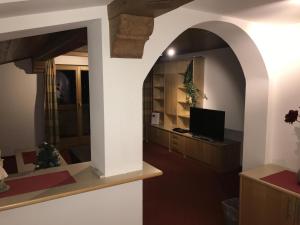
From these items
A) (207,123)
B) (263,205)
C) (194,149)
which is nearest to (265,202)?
(263,205)

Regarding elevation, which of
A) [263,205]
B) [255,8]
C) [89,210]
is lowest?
[263,205]

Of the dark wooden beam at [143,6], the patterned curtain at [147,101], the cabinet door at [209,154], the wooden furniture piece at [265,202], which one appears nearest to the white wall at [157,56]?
the dark wooden beam at [143,6]

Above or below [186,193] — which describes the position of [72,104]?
above

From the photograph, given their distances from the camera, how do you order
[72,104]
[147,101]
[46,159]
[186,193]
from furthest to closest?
1. [147,101]
2. [72,104]
3. [186,193]
4. [46,159]

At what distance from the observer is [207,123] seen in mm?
4496

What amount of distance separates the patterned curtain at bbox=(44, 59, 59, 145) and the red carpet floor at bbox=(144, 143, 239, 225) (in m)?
2.22

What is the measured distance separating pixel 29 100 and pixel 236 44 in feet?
14.6

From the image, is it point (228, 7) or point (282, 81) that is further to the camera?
point (282, 81)

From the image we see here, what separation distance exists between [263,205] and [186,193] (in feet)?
4.51

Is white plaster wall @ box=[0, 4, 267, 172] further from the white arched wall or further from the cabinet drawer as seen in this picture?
the cabinet drawer

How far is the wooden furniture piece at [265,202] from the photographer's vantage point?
1.96 m

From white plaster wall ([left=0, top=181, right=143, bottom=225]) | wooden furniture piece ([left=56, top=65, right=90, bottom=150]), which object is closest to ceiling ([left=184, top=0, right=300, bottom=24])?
white plaster wall ([left=0, top=181, right=143, bottom=225])

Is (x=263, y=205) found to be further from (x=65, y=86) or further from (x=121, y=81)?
(x=65, y=86)

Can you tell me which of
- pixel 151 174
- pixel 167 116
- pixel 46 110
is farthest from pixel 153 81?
pixel 151 174
